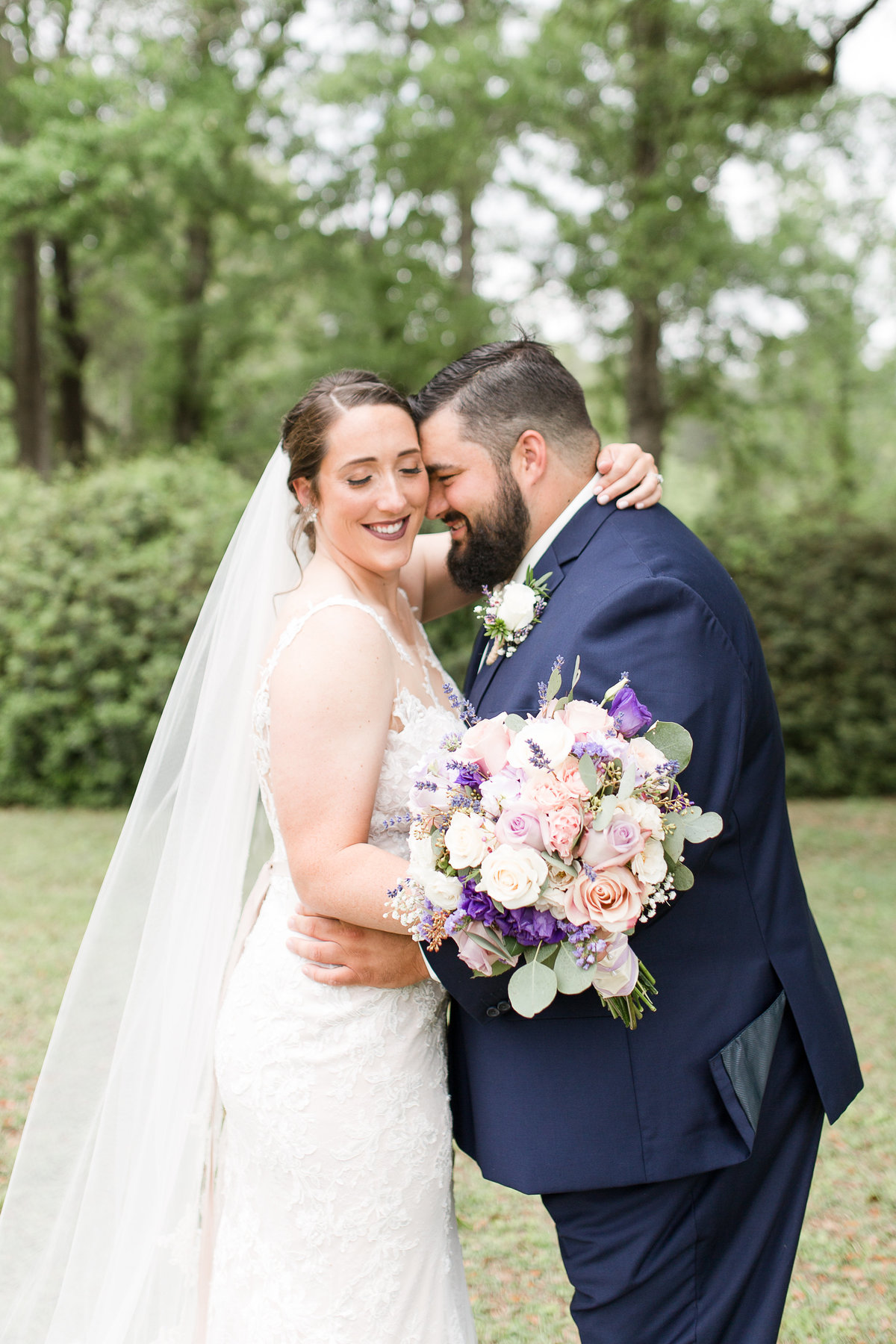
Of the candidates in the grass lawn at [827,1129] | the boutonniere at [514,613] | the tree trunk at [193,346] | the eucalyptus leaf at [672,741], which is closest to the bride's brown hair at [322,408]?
the boutonniere at [514,613]

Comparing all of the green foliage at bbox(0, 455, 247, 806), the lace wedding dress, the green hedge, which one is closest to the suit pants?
the lace wedding dress

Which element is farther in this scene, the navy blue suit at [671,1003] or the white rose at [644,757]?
the navy blue suit at [671,1003]

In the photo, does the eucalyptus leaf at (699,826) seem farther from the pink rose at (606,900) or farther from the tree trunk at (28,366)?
the tree trunk at (28,366)

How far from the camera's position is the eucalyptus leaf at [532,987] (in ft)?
5.92

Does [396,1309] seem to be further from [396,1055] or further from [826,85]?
[826,85]

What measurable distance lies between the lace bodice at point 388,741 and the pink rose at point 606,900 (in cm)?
81

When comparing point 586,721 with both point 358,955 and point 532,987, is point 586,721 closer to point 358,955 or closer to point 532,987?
point 532,987

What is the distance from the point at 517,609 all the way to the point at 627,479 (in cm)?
46

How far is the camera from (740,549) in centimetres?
1159

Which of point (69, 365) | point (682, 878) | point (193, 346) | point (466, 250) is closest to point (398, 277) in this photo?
point (466, 250)

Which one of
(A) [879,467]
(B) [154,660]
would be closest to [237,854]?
(B) [154,660]

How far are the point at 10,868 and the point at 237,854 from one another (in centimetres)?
654

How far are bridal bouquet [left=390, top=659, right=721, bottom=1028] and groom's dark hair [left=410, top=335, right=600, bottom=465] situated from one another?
3.42ft

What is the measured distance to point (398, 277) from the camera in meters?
16.9
